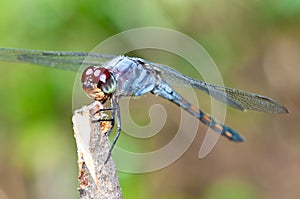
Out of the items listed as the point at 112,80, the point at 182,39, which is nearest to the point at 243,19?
the point at 182,39

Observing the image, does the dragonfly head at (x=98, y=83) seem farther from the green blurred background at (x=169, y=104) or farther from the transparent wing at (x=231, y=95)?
the green blurred background at (x=169, y=104)

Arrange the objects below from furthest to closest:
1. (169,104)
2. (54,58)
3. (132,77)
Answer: (169,104)
(54,58)
(132,77)

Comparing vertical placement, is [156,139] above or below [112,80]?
above

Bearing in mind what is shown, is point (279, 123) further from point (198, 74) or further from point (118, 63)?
point (118, 63)

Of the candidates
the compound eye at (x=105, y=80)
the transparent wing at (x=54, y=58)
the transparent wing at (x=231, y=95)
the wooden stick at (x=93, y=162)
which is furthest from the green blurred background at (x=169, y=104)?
the wooden stick at (x=93, y=162)

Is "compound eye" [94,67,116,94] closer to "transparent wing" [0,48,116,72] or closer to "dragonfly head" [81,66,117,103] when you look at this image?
"dragonfly head" [81,66,117,103]

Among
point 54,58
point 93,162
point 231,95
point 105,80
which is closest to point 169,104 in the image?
point 231,95

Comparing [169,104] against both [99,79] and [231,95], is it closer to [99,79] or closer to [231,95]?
[231,95]
